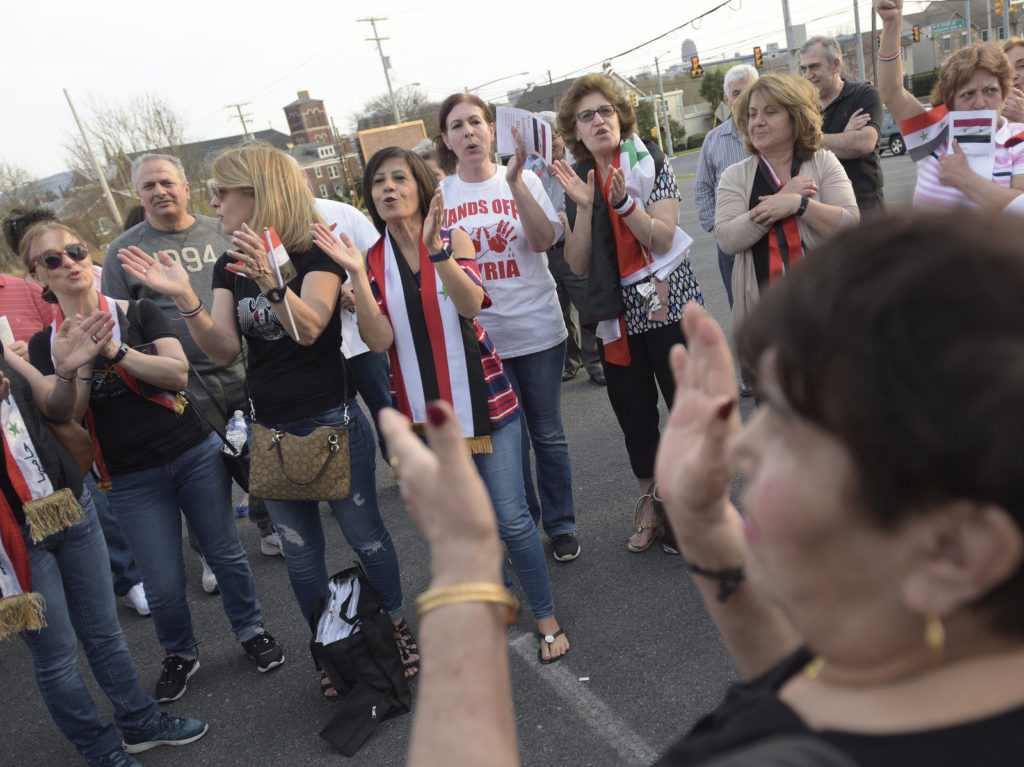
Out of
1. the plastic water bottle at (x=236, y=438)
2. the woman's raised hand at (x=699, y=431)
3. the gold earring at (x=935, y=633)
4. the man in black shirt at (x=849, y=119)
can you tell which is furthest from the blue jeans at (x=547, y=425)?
the gold earring at (x=935, y=633)

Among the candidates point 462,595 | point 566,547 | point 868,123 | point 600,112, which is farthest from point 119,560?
point 868,123

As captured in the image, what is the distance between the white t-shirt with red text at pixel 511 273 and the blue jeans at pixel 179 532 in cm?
142

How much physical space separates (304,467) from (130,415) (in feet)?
2.71

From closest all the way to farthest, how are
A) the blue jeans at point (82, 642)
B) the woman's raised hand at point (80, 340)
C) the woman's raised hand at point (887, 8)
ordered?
1. the blue jeans at point (82, 642)
2. the woman's raised hand at point (80, 340)
3. the woman's raised hand at point (887, 8)

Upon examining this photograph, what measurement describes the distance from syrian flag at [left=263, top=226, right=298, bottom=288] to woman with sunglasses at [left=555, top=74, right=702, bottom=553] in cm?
133

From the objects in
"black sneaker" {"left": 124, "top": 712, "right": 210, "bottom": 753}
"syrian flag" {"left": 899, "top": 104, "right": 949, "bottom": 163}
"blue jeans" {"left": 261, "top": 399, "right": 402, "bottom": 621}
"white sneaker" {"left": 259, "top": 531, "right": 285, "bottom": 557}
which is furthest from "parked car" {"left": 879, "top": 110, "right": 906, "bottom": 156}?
"black sneaker" {"left": 124, "top": 712, "right": 210, "bottom": 753}

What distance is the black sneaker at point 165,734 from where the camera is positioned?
291cm

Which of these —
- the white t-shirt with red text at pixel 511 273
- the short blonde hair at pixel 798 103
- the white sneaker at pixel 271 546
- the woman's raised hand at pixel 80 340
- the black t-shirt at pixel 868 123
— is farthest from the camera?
the black t-shirt at pixel 868 123

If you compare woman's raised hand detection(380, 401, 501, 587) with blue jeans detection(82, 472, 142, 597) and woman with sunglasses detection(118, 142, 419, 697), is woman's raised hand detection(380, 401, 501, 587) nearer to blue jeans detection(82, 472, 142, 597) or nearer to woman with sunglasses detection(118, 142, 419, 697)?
woman with sunglasses detection(118, 142, 419, 697)

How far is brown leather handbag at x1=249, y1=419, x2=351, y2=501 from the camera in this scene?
9.50 feet

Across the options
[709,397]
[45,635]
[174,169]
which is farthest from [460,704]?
[174,169]

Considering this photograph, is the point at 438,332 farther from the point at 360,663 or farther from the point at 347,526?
the point at 360,663

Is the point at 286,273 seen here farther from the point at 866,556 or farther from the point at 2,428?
the point at 866,556

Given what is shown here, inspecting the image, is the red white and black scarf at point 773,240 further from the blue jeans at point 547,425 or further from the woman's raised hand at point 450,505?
the woman's raised hand at point 450,505
